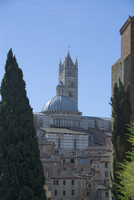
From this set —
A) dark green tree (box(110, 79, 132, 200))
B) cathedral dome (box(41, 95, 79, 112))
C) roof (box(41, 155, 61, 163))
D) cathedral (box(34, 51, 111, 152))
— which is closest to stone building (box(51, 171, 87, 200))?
roof (box(41, 155, 61, 163))

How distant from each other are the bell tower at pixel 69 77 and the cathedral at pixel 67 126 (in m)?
18.7

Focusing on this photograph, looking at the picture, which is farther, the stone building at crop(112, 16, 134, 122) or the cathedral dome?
the cathedral dome

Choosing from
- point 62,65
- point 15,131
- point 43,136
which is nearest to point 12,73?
point 15,131

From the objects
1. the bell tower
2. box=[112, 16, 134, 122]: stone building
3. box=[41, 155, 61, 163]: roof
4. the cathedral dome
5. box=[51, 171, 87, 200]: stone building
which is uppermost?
the bell tower

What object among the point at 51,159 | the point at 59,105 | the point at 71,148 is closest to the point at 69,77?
the point at 59,105

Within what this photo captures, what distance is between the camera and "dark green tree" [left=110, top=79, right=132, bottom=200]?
12945 millimetres

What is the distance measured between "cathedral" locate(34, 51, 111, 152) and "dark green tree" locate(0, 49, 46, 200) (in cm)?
4242

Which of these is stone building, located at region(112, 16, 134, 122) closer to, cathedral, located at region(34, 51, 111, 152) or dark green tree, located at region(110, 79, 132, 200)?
dark green tree, located at region(110, 79, 132, 200)

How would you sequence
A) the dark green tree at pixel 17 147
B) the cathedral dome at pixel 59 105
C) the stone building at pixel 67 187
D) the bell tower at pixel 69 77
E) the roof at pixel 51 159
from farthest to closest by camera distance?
1. the bell tower at pixel 69 77
2. the cathedral dome at pixel 59 105
3. the roof at pixel 51 159
4. the stone building at pixel 67 187
5. the dark green tree at pixel 17 147

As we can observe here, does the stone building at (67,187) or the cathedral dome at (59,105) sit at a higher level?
the cathedral dome at (59,105)

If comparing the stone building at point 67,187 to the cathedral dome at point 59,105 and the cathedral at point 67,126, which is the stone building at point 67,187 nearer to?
the cathedral at point 67,126

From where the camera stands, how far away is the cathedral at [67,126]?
5912 centimetres

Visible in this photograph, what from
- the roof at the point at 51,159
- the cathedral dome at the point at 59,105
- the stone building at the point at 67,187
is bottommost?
the stone building at the point at 67,187

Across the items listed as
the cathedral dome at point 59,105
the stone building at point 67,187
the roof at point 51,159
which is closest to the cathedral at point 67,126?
the cathedral dome at point 59,105
